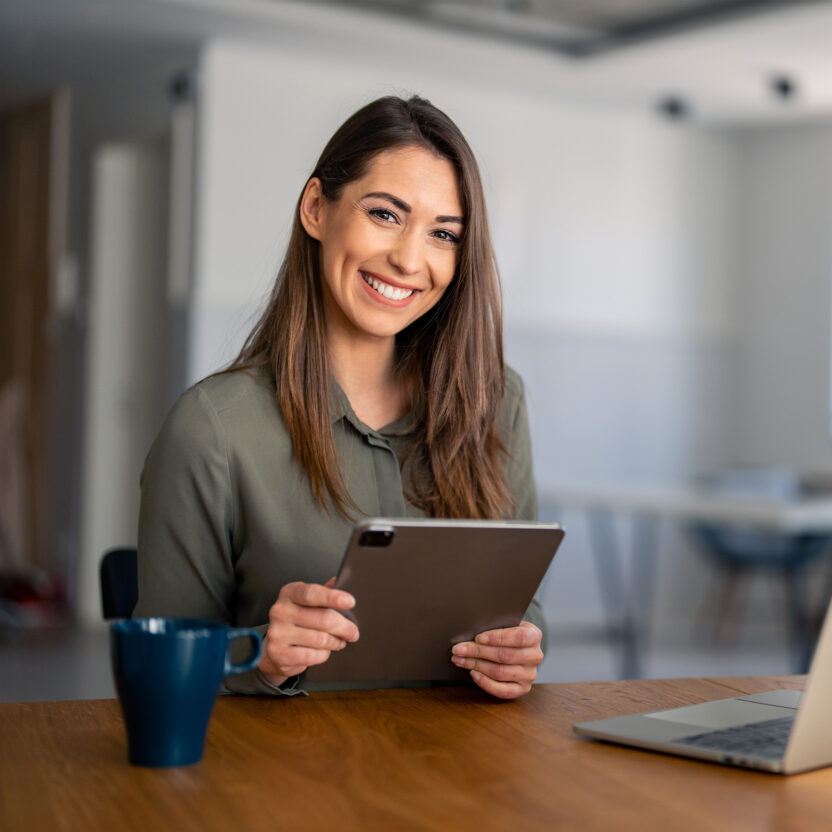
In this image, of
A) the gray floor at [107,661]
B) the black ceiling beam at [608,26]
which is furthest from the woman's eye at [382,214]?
the black ceiling beam at [608,26]

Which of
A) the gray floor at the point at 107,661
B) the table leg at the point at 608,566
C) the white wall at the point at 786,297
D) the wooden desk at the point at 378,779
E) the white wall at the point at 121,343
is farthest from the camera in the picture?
the white wall at the point at 786,297

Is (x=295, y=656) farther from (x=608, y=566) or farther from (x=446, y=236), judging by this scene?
(x=608, y=566)

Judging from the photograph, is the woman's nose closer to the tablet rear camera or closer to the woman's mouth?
the woman's mouth

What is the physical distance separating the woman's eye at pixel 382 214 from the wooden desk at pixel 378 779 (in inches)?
25.8

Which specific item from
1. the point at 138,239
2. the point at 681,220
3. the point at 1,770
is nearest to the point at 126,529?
the point at 138,239

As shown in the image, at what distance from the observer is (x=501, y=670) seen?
121 cm

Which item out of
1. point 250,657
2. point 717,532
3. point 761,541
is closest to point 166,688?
point 250,657

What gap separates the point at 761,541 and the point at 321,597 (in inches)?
197

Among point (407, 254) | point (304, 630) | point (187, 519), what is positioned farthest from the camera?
point (407, 254)

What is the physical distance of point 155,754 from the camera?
918 mm

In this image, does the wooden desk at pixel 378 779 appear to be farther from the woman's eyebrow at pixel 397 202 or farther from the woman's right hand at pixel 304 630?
the woman's eyebrow at pixel 397 202

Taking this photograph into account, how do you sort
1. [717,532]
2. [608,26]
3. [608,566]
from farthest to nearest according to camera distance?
[608,566], [717,532], [608,26]

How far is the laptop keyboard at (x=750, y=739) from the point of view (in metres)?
0.97

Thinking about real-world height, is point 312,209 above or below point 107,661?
above
